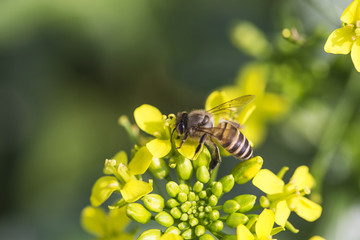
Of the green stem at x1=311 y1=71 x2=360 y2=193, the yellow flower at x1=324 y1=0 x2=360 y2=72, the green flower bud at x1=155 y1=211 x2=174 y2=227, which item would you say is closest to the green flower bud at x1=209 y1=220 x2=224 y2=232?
the green flower bud at x1=155 y1=211 x2=174 y2=227

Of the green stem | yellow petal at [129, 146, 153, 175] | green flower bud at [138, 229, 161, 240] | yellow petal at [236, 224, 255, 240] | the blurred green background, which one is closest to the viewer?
yellow petal at [236, 224, 255, 240]

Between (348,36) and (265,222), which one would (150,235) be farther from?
(348,36)

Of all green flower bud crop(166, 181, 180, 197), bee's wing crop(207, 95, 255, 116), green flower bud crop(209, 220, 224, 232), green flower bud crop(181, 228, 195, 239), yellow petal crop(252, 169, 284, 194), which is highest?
bee's wing crop(207, 95, 255, 116)

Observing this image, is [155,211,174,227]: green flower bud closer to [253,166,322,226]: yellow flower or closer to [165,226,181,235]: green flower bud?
[165,226,181,235]: green flower bud

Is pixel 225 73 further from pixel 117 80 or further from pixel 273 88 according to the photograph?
pixel 117 80

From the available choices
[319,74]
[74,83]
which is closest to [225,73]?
[319,74]

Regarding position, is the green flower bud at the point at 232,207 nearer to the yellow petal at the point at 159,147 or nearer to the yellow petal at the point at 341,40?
the yellow petal at the point at 159,147

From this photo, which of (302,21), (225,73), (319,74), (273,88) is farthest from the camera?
(225,73)
